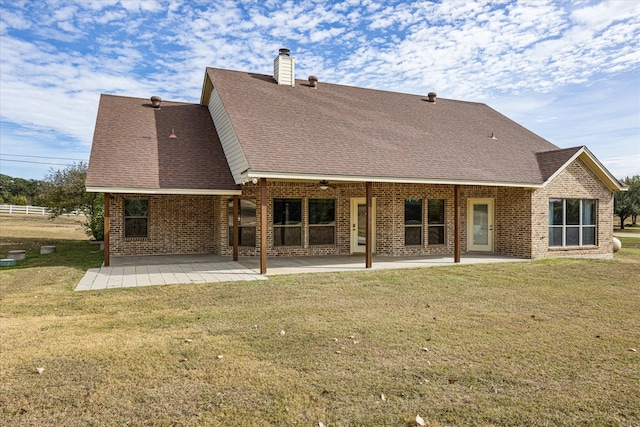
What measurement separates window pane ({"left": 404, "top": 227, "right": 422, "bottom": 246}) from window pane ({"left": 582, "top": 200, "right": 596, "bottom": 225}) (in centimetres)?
608

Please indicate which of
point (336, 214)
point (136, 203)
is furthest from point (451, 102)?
point (136, 203)

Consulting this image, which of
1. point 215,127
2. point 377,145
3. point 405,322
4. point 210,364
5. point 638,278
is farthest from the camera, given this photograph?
point 215,127

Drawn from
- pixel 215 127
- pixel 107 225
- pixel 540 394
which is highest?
pixel 215 127

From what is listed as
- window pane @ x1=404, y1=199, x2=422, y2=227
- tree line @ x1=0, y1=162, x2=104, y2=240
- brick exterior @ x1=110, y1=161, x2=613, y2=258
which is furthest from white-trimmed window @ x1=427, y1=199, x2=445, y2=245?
tree line @ x1=0, y1=162, x2=104, y2=240

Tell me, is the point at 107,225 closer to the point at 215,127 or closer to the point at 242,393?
the point at 215,127

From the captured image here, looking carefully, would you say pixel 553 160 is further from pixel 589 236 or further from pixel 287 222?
pixel 287 222

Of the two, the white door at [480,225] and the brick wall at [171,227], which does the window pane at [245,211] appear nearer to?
the brick wall at [171,227]

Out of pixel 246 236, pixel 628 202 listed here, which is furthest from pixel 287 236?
pixel 628 202

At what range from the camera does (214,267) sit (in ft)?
38.9

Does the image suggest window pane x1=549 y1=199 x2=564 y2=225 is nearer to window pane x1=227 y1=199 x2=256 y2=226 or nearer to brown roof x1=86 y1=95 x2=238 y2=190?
window pane x1=227 y1=199 x2=256 y2=226

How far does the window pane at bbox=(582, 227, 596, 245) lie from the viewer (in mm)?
15492

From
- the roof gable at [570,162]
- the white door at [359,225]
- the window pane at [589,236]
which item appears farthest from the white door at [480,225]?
the white door at [359,225]

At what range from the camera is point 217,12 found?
480 inches

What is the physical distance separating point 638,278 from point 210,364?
11104mm
